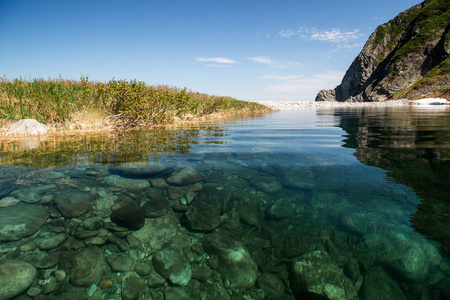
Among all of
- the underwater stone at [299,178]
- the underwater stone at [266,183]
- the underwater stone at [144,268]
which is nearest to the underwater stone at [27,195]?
the underwater stone at [144,268]

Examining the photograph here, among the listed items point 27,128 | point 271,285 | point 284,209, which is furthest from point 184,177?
point 27,128

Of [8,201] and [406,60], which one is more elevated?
[406,60]

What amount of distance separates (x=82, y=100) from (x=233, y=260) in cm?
1501

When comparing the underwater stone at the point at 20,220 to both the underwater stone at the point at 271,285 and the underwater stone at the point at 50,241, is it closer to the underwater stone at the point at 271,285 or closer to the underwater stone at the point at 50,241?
the underwater stone at the point at 50,241

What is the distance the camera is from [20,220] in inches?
137

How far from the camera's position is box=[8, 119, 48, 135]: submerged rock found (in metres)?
11.0

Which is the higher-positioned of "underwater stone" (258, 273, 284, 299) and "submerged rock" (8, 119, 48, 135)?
"submerged rock" (8, 119, 48, 135)

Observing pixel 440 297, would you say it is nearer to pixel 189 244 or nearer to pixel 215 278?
pixel 215 278

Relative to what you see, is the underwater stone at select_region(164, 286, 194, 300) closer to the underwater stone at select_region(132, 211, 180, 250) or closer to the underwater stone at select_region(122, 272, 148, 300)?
the underwater stone at select_region(122, 272, 148, 300)

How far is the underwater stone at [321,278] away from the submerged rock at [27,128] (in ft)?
41.8

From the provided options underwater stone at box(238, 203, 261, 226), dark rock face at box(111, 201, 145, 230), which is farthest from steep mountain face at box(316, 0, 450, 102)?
dark rock face at box(111, 201, 145, 230)

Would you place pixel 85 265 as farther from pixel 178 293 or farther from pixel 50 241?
pixel 178 293

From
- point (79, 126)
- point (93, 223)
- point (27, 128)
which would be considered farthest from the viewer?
point (79, 126)

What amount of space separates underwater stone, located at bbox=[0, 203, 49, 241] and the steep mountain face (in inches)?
3281
